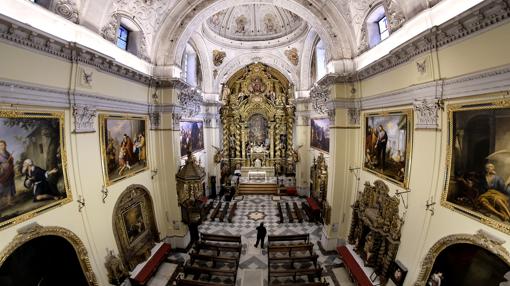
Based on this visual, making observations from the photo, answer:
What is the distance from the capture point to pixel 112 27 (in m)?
6.85

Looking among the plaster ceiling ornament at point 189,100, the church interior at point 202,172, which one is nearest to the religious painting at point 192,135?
the church interior at point 202,172

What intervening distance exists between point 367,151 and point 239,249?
20.0 ft

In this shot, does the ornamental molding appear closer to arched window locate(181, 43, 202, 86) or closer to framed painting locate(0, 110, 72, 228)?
framed painting locate(0, 110, 72, 228)

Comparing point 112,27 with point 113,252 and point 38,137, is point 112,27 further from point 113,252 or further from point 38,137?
point 113,252

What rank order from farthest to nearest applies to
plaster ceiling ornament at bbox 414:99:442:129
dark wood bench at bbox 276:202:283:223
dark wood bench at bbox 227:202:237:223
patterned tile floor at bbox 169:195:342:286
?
dark wood bench at bbox 227:202:237:223, dark wood bench at bbox 276:202:283:223, patterned tile floor at bbox 169:195:342:286, plaster ceiling ornament at bbox 414:99:442:129

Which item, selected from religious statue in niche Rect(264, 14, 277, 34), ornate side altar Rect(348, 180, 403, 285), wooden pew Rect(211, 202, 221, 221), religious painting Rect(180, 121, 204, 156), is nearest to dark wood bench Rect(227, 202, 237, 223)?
wooden pew Rect(211, 202, 221, 221)

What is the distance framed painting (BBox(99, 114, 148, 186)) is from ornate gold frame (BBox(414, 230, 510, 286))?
28.4 ft

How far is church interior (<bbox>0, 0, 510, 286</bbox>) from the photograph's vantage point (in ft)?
13.5

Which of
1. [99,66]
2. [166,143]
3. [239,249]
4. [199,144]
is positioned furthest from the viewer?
[199,144]

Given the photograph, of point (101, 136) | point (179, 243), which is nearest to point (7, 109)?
point (101, 136)

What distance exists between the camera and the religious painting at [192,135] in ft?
38.7

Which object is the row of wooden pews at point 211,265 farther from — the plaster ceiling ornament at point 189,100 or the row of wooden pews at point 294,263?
the plaster ceiling ornament at point 189,100

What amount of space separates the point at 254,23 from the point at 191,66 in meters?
5.31

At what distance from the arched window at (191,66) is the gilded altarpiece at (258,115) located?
150 inches
